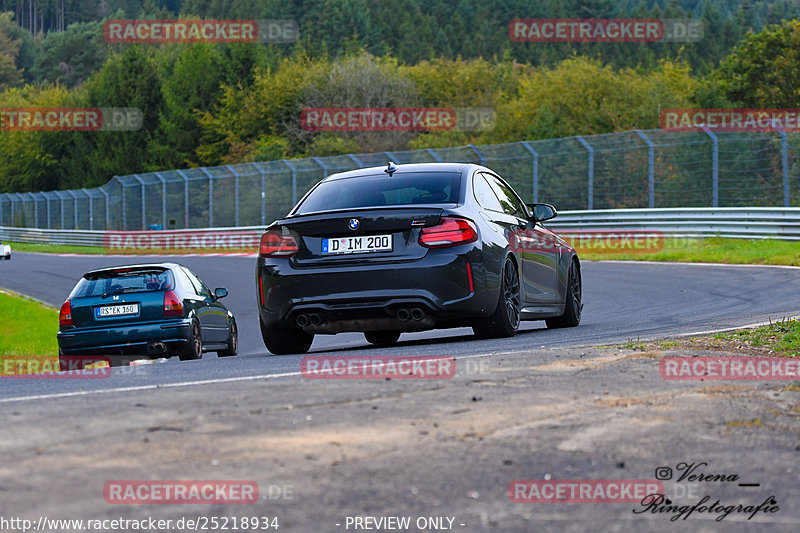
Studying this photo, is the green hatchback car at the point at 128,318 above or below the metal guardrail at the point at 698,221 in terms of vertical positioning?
above

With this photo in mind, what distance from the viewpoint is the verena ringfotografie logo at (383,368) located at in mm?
6715

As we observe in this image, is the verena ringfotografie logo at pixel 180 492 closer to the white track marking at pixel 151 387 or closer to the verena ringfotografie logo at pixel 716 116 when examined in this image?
the white track marking at pixel 151 387

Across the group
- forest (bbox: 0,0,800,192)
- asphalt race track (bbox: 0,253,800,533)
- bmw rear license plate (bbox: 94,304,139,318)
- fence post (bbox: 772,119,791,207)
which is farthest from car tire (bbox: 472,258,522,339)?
forest (bbox: 0,0,800,192)

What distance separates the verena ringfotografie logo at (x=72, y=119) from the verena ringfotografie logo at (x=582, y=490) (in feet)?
275

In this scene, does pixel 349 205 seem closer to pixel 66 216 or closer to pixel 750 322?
pixel 750 322

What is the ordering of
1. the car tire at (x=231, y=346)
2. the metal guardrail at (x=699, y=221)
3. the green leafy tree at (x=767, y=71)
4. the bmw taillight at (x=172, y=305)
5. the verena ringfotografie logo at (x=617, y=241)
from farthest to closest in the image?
1. the green leafy tree at (x=767, y=71)
2. the verena ringfotografie logo at (x=617, y=241)
3. the metal guardrail at (x=699, y=221)
4. the car tire at (x=231, y=346)
5. the bmw taillight at (x=172, y=305)

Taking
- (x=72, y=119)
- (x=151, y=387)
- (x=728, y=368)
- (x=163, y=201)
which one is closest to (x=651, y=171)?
(x=728, y=368)

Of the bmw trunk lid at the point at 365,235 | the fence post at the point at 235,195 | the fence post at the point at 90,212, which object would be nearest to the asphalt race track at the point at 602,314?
the bmw trunk lid at the point at 365,235

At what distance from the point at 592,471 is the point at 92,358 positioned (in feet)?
31.5

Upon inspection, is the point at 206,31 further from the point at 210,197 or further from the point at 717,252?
the point at 717,252

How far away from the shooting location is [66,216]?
62.7 meters

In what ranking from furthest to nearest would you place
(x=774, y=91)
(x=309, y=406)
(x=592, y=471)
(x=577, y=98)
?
1. (x=577, y=98)
2. (x=774, y=91)
3. (x=309, y=406)
4. (x=592, y=471)

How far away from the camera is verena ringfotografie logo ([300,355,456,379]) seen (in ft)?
22.0

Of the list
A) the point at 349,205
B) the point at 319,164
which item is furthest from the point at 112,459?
the point at 319,164
